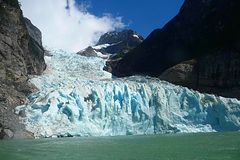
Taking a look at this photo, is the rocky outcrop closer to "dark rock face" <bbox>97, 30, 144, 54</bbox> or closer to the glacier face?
the glacier face

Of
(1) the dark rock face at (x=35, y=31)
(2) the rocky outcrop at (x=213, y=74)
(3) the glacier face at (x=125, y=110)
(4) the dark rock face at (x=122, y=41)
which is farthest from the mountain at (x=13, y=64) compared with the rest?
(4) the dark rock face at (x=122, y=41)

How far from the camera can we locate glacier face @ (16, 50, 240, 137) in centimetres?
3953

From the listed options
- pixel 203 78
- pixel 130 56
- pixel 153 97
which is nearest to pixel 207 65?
pixel 203 78

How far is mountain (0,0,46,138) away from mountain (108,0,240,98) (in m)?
16.4

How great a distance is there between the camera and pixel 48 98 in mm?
41031

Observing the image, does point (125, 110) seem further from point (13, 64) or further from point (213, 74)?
point (213, 74)

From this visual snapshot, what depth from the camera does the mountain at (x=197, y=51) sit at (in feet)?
180

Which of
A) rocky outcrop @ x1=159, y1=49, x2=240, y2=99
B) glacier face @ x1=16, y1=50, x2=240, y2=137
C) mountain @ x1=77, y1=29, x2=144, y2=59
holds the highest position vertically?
mountain @ x1=77, y1=29, x2=144, y2=59

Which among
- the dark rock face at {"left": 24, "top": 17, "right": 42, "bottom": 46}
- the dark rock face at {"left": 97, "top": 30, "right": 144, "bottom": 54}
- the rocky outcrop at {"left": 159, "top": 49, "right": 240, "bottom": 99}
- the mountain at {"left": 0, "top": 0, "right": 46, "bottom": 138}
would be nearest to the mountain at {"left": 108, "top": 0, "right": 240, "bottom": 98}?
the rocky outcrop at {"left": 159, "top": 49, "right": 240, "bottom": 99}

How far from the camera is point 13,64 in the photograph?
49906 mm

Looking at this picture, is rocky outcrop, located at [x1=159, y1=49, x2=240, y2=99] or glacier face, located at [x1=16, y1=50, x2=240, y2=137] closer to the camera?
glacier face, located at [x1=16, y1=50, x2=240, y2=137]

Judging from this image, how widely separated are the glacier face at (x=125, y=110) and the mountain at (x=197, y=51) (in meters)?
9.46

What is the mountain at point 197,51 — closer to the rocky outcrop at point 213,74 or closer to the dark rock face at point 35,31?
the rocky outcrop at point 213,74

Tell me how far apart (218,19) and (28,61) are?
2649 centimetres
